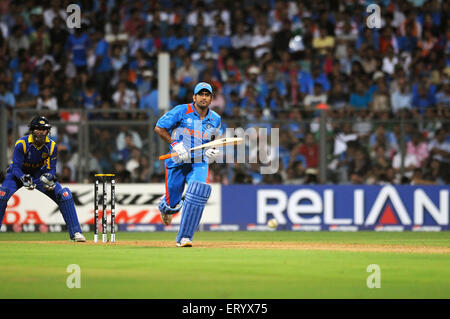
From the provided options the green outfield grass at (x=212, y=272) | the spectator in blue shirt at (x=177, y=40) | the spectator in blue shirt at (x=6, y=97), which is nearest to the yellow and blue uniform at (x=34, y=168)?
the green outfield grass at (x=212, y=272)

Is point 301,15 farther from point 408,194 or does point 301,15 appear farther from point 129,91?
point 408,194

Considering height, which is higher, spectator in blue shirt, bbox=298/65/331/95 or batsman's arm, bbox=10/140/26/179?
spectator in blue shirt, bbox=298/65/331/95

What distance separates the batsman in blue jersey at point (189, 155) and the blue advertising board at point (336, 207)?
6.17m

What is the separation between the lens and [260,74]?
2406cm

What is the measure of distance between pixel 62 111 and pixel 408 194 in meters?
7.63

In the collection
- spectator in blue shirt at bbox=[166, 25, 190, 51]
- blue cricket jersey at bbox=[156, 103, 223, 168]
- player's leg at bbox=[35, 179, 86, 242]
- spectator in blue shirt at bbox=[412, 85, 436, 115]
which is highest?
spectator in blue shirt at bbox=[166, 25, 190, 51]

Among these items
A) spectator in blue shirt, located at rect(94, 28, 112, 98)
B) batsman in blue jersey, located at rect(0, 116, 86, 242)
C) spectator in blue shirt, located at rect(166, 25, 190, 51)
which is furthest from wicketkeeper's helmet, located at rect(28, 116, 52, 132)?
spectator in blue shirt, located at rect(166, 25, 190, 51)

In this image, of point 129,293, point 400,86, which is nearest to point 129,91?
point 400,86

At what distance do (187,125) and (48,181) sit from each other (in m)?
2.60

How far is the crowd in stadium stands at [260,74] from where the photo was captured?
20.6 m

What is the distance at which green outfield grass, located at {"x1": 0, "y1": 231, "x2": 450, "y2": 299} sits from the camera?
876cm

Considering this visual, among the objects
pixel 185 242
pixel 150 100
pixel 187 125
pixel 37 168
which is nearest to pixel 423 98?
pixel 150 100

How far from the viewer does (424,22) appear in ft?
82.0

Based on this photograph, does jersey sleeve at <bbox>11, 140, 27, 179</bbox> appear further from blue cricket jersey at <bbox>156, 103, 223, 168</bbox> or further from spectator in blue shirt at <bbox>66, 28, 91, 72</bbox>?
spectator in blue shirt at <bbox>66, 28, 91, 72</bbox>
